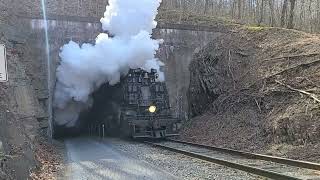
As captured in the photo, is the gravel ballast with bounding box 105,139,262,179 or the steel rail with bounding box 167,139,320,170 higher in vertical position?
the steel rail with bounding box 167,139,320,170

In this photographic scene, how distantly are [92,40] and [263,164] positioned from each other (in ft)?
56.9

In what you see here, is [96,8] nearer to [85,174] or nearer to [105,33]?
[105,33]

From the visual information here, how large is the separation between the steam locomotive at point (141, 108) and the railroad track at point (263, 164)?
14.8ft

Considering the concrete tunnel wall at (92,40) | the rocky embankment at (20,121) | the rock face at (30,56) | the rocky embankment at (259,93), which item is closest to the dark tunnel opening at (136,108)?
the rocky embankment at (259,93)

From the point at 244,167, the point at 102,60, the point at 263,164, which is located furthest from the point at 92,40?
the point at 244,167

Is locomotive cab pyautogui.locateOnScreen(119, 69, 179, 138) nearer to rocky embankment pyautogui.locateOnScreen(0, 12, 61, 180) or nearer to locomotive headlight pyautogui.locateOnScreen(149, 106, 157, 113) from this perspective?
locomotive headlight pyautogui.locateOnScreen(149, 106, 157, 113)

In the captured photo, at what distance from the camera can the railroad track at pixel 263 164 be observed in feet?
34.1

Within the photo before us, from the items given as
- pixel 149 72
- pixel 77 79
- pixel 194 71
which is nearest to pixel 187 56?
pixel 194 71

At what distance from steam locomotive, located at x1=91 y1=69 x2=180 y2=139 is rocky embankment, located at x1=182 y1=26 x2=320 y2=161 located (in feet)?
4.33

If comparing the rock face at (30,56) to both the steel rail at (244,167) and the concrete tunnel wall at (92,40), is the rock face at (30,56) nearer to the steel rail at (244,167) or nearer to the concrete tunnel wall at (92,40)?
the concrete tunnel wall at (92,40)

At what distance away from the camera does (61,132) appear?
29266 millimetres

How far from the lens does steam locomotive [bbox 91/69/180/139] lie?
21703 mm

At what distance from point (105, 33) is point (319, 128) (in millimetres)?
15835

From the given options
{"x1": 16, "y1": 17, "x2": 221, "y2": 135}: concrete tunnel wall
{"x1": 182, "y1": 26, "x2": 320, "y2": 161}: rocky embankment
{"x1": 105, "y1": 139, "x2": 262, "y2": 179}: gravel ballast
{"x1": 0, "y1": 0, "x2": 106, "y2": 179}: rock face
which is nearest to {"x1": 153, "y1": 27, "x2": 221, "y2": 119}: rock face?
{"x1": 16, "y1": 17, "x2": 221, "y2": 135}: concrete tunnel wall
